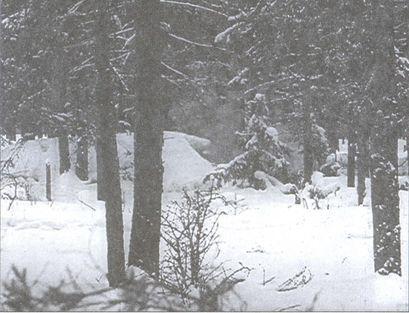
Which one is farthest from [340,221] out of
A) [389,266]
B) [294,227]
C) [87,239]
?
[87,239]

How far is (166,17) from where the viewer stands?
35.0 ft

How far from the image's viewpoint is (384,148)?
9047 millimetres

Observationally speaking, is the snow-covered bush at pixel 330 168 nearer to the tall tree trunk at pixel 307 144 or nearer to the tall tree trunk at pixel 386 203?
the tall tree trunk at pixel 307 144

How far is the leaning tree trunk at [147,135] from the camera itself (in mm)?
9258

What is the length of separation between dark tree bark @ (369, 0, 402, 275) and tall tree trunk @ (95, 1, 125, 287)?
3.95 meters

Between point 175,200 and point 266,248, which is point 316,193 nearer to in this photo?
point 266,248

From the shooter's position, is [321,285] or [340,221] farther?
[340,221]

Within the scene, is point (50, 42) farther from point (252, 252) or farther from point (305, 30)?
point (252, 252)

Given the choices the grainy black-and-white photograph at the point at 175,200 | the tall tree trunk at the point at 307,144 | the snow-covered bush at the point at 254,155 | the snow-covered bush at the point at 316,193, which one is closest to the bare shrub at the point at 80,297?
the grainy black-and-white photograph at the point at 175,200

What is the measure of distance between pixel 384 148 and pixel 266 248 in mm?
3918

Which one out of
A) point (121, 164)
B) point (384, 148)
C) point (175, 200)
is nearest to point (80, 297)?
point (175, 200)

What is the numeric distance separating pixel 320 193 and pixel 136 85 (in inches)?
427

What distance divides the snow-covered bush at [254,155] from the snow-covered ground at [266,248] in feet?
2.19

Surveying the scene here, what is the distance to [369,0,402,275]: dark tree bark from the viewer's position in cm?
873
